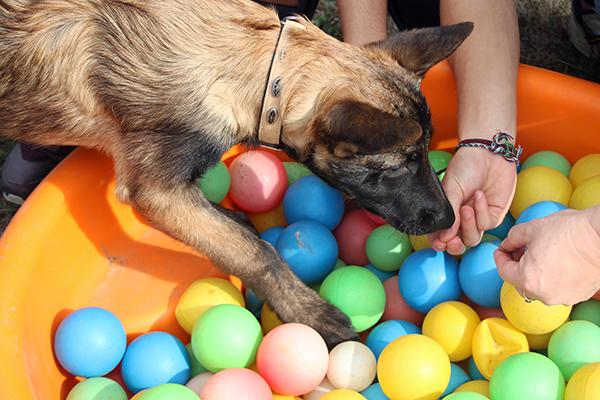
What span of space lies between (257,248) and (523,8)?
8.69ft

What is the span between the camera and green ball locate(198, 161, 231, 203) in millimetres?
3127

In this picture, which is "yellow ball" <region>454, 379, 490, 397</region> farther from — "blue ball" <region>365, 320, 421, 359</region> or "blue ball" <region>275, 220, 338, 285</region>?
"blue ball" <region>275, 220, 338, 285</region>

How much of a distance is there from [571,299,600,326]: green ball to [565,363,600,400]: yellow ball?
16.2 inches

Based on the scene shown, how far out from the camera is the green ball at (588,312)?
8.59 ft

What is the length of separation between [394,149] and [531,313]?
78 cm

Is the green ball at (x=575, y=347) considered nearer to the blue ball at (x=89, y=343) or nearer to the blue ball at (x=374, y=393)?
the blue ball at (x=374, y=393)

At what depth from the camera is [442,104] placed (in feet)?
10.9

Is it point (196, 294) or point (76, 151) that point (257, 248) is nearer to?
point (196, 294)

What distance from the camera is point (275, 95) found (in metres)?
2.29

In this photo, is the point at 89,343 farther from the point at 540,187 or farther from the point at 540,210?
the point at 540,187

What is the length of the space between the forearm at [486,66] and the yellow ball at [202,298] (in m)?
1.09

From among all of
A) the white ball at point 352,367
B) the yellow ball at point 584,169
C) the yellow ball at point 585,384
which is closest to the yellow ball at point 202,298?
the white ball at point 352,367

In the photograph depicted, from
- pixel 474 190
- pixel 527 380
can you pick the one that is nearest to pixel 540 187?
pixel 474 190

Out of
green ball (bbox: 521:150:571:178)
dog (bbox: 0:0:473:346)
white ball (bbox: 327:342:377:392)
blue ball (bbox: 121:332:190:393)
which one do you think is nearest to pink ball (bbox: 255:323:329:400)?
white ball (bbox: 327:342:377:392)
